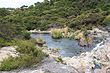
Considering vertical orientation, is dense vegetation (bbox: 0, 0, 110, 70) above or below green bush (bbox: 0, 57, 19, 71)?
above

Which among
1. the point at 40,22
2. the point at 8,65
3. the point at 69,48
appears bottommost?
the point at 69,48

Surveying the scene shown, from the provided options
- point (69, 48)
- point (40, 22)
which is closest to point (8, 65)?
point (69, 48)

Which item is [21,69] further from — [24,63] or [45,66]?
[45,66]

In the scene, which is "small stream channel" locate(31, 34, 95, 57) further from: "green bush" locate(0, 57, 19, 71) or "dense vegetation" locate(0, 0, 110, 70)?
"green bush" locate(0, 57, 19, 71)

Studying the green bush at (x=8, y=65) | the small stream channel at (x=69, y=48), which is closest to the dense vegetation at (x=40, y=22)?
the green bush at (x=8, y=65)

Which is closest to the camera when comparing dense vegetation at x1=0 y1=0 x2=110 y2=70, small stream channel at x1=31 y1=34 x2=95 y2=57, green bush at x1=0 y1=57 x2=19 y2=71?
green bush at x1=0 y1=57 x2=19 y2=71

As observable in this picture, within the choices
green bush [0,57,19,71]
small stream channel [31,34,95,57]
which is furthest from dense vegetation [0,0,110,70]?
small stream channel [31,34,95,57]

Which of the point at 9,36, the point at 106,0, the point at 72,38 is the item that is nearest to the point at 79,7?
the point at 106,0

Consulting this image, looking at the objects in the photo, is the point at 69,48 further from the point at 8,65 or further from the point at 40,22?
the point at 40,22

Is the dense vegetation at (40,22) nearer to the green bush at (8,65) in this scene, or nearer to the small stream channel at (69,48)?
the green bush at (8,65)

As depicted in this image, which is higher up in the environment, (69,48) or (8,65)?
(8,65)

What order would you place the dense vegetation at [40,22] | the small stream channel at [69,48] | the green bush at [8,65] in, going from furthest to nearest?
the small stream channel at [69,48] → the dense vegetation at [40,22] → the green bush at [8,65]

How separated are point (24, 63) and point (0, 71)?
3.16ft

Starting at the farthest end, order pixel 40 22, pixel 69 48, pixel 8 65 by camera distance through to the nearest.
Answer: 1. pixel 40 22
2. pixel 69 48
3. pixel 8 65
